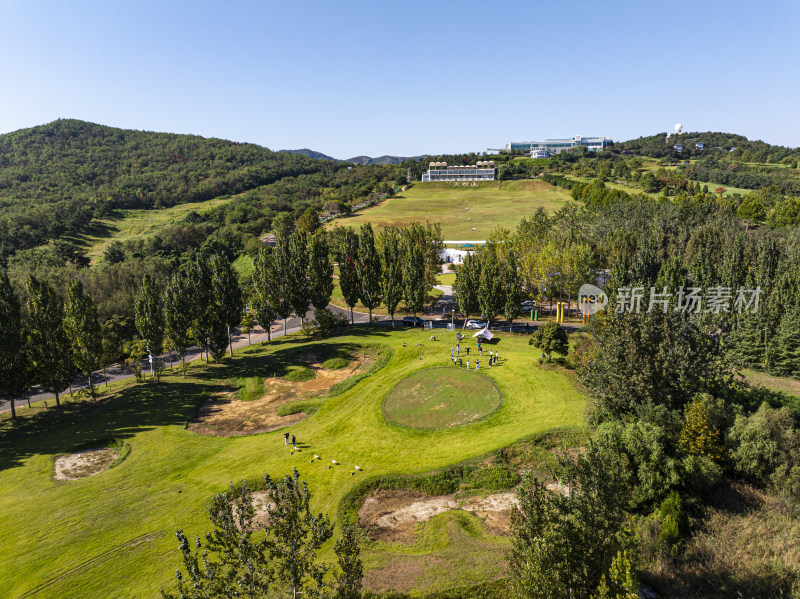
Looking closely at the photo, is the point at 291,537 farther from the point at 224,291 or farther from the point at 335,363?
the point at 224,291

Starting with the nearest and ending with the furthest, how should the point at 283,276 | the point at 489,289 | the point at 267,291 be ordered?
the point at 489,289 → the point at 267,291 → the point at 283,276

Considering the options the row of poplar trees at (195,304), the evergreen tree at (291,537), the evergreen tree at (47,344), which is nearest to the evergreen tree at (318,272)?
the row of poplar trees at (195,304)

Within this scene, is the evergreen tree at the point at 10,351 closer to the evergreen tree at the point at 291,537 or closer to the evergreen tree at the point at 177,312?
the evergreen tree at the point at 177,312

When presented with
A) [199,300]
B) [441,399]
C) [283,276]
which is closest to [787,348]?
[441,399]

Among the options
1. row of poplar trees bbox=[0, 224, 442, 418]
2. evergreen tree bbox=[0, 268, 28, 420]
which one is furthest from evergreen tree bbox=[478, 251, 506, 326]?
evergreen tree bbox=[0, 268, 28, 420]

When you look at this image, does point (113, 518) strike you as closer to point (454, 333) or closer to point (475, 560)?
point (475, 560)

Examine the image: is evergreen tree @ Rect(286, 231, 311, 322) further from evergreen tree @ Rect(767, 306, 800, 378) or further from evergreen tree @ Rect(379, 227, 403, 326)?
evergreen tree @ Rect(767, 306, 800, 378)

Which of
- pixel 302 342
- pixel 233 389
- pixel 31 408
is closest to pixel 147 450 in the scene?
pixel 233 389
